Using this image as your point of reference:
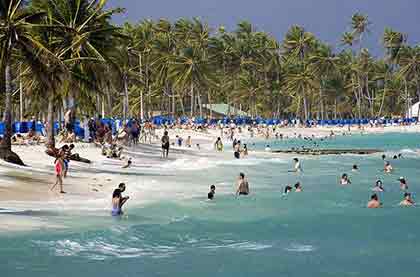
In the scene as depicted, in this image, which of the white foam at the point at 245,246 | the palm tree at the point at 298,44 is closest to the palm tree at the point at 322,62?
the palm tree at the point at 298,44

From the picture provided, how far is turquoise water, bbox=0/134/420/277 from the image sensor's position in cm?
1337

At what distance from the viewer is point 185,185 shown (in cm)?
2717

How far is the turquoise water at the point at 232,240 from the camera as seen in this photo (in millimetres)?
13366

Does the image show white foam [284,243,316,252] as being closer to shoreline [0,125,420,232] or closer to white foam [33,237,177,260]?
white foam [33,237,177,260]

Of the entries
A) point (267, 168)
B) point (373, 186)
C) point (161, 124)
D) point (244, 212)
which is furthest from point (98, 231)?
point (161, 124)

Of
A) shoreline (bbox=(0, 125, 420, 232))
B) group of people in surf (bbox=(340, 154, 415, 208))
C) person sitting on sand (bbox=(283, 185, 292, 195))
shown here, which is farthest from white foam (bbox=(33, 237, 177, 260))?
person sitting on sand (bbox=(283, 185, 292, 195))

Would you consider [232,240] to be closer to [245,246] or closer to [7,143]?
[245,246]

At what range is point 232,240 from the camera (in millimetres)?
16141

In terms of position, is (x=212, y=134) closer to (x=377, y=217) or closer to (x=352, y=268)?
(x=377, y=217)

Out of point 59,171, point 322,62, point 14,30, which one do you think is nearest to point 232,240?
point 59,171

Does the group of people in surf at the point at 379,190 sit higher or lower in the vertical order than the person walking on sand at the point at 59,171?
lower

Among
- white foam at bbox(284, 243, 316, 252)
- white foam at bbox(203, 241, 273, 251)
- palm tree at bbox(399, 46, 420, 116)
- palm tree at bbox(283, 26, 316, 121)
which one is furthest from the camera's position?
palm tree at bbox(283, 26, 316, 121)

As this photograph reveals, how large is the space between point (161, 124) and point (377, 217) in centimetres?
6392

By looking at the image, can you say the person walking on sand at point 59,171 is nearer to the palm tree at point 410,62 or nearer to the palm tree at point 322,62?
the palm tree at point 322,62
